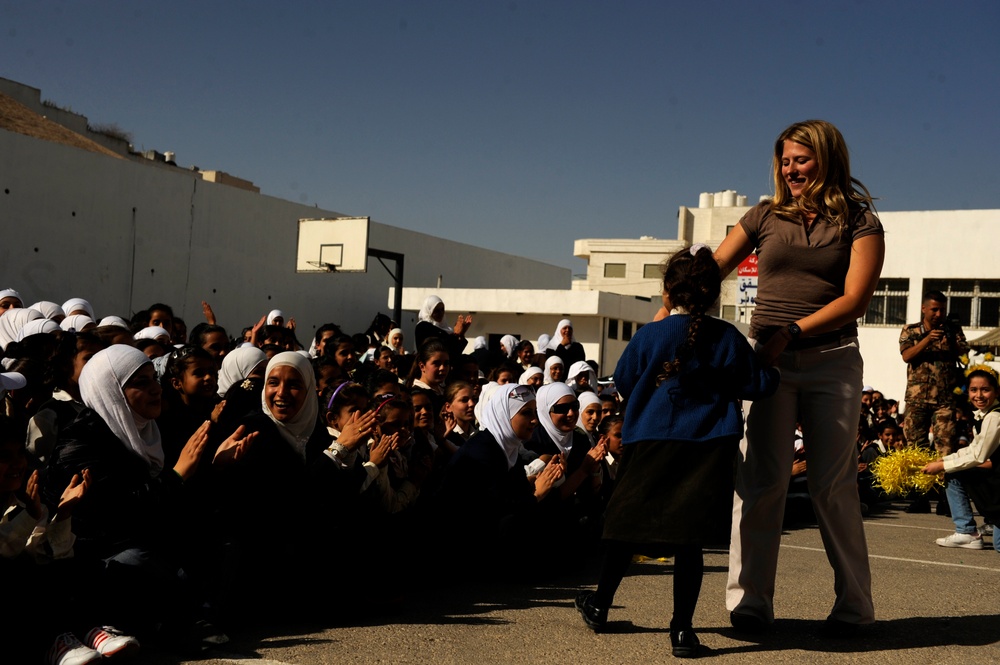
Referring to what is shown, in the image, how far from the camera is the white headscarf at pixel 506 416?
6285mm

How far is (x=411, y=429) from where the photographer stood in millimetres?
5984

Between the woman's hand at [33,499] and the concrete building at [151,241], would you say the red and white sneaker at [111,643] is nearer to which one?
the woman's hand at [33,499]

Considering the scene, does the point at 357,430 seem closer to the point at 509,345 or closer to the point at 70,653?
the point at 70,653

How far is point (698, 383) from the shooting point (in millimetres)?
4238

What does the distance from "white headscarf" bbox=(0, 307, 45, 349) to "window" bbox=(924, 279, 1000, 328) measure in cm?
3018

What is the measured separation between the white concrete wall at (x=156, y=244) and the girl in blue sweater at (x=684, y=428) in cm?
2104

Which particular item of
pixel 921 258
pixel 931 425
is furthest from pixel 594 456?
pixel 921 258

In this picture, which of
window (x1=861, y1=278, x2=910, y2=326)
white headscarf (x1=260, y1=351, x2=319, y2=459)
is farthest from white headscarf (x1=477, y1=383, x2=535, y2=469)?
window (x1=861, y1=278, x2=910, y2=326)

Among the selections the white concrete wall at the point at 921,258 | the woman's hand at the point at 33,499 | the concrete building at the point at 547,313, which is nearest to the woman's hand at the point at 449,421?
the woman's hand at the point at 33,499

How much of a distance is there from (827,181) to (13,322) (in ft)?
23.9

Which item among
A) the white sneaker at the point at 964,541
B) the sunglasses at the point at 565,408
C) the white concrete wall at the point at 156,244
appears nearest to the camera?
the sunglasses at the point at 565,408

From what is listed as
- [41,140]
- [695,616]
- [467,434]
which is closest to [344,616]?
[695,616]

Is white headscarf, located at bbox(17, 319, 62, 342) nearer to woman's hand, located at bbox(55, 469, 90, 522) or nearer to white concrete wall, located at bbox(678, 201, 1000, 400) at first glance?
woman's hand, located at bbox(55, 469, 90, 522)

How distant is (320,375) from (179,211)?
21069 mm
